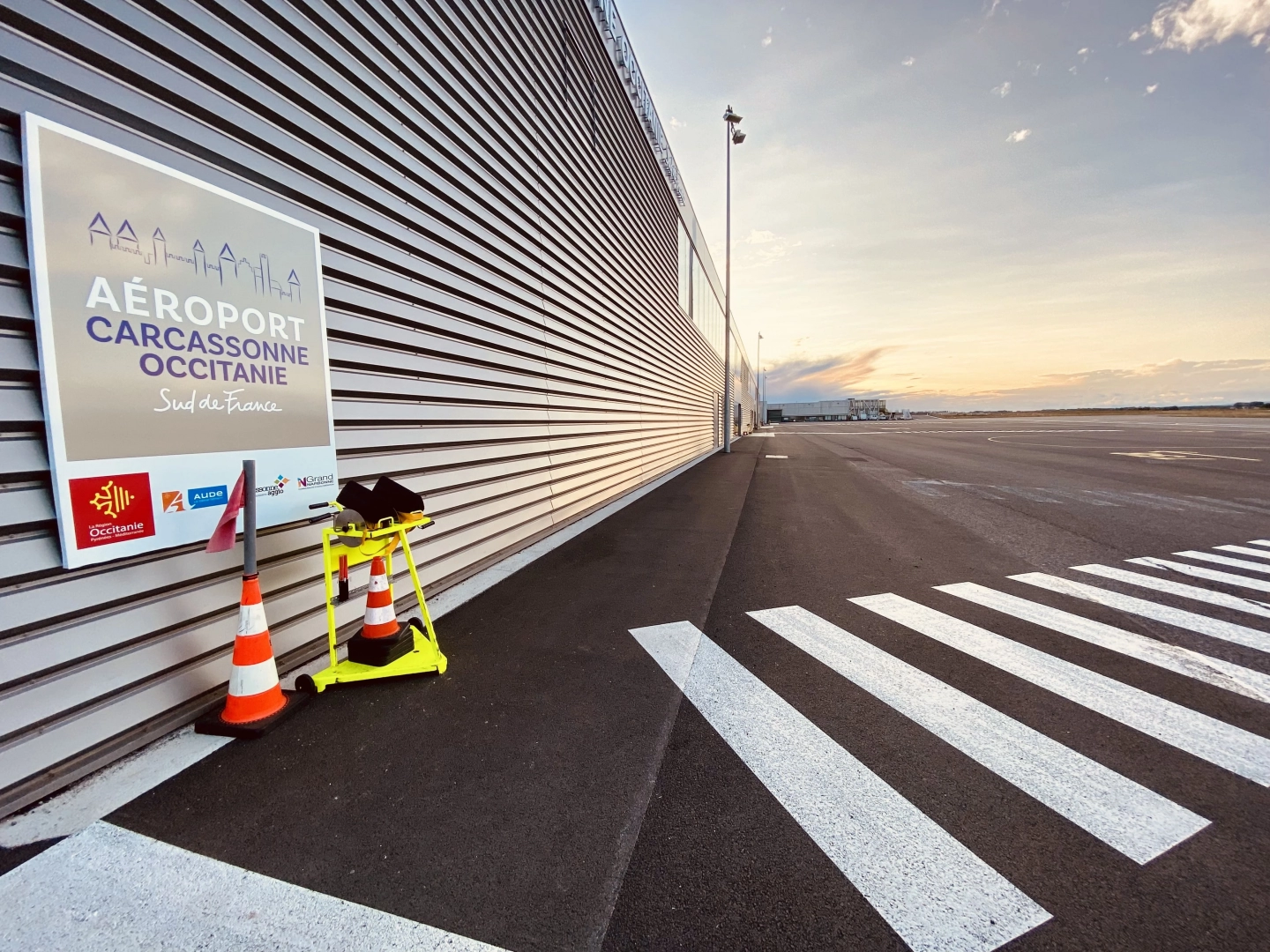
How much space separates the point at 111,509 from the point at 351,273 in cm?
219

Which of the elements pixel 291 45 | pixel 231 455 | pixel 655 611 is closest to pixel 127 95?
pixel 291 45

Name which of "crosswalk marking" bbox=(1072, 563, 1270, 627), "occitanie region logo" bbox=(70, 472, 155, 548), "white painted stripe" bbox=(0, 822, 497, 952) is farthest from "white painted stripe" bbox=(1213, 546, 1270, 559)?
"occitanie region logo" bbox=(70, 472, 155, 548)

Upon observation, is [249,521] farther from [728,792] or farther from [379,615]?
[728,792]

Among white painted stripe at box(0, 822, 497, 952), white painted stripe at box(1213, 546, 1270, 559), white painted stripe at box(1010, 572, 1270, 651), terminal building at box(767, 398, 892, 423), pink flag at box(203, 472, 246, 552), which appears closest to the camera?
white painted stripe at box(0, 822, 497, 952)

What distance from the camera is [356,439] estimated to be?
3873 millimetres

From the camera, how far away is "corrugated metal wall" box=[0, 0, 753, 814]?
2213 mm

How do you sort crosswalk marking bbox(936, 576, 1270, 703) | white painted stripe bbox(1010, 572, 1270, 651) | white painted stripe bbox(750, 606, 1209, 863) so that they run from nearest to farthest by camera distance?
white painted stripe bbox(750, 606, 1209, 863) → crosswalk marking bbox(936, 576, 1270, 703) → white painted stripe bbox(1010, 572, 1270, 651)

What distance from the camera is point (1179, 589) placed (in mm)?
4672

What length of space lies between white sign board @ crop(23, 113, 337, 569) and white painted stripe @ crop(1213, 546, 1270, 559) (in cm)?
922

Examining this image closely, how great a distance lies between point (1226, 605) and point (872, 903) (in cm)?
480

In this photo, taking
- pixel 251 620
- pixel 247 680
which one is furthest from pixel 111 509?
pixel 247 680

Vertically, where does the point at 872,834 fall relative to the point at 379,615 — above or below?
below

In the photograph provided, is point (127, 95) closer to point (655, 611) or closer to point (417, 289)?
point (417, 289)

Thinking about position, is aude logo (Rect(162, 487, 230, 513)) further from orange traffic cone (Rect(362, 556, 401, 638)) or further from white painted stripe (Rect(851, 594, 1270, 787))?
white painted stripe (Rect(851, 594, 1270, 787))
